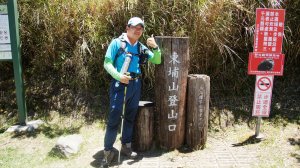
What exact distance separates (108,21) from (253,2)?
9.21 feet

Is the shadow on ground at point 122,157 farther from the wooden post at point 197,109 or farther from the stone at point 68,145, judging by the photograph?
the wooden post at point 197,109

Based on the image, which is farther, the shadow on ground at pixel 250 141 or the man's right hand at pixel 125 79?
the shadow on ground at pixel 250 141

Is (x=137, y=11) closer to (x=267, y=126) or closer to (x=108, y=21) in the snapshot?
(x=108, y=21)

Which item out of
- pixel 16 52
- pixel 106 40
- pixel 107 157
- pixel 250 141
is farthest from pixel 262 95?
pixel 16 52

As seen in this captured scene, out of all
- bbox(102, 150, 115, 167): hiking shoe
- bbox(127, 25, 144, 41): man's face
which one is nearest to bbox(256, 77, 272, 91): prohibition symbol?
bbox(127, 25, 144, 41): man's face

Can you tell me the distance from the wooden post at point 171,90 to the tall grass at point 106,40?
1.17 meters

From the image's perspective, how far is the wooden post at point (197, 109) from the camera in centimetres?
471

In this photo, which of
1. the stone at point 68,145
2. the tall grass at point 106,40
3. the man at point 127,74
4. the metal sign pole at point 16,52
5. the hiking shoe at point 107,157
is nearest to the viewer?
the man at point 127,74

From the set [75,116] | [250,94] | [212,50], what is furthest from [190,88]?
[75,116]

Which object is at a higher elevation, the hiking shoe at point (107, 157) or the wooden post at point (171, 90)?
the wooden post at point (171, 90)

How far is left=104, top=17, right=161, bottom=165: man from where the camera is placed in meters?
4.12

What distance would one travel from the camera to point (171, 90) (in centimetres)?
462

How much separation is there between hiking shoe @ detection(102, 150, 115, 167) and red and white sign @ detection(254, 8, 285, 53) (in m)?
2.62

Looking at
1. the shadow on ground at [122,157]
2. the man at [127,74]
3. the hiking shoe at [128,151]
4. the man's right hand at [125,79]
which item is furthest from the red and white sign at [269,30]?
the hiking shoe at [128,151]
